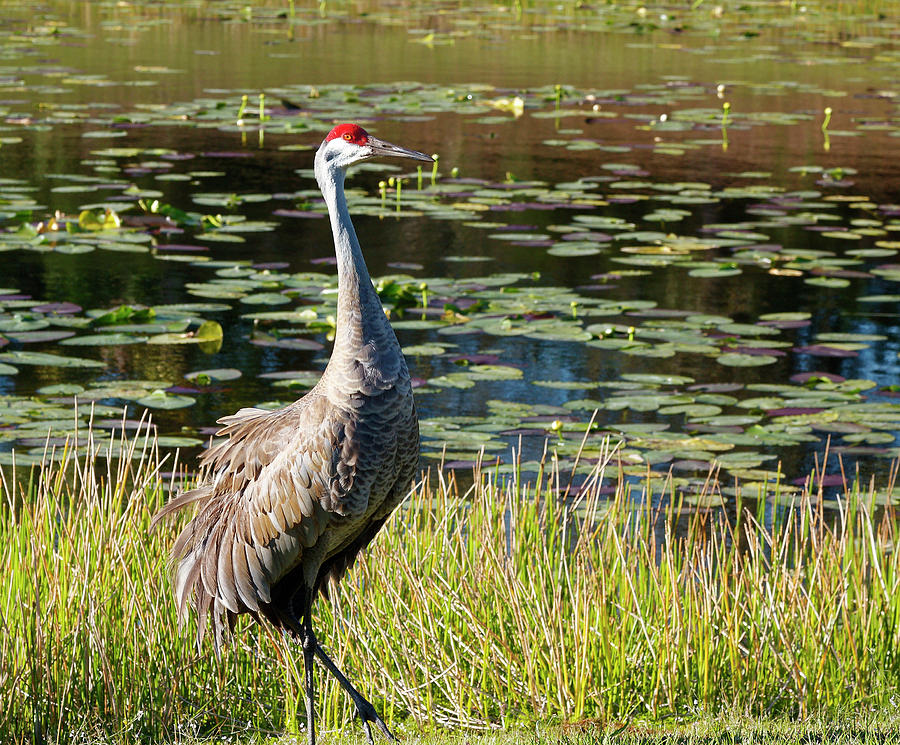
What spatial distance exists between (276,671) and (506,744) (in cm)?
94

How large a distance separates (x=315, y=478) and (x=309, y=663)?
649 millimetres

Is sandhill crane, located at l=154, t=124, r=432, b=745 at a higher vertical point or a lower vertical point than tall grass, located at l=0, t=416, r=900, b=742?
higher

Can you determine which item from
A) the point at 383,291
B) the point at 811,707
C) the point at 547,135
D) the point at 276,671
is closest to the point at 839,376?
the point at 383,291

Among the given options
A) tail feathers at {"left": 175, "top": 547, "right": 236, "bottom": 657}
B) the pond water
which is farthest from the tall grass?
the pond water

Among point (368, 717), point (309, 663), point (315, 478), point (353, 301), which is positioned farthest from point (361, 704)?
point (353, 301)

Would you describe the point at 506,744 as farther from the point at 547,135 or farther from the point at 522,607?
the point at 547,135

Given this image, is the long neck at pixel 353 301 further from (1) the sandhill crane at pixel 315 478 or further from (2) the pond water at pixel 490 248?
(2) the pond water at pixel 490 248

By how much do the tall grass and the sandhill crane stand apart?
0.34 m

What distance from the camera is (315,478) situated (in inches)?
139

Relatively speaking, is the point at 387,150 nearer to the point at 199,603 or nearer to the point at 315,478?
the point at 315,478

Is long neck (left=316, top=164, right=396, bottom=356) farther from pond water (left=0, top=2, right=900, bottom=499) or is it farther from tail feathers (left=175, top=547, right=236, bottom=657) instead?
pond water (left=0, top=2, right=900, bottom=499)

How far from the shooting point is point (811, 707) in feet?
13.6

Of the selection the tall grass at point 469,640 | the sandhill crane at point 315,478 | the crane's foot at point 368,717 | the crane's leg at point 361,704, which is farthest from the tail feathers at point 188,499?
the crane's foot at point 368,717

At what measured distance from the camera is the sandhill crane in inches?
139
